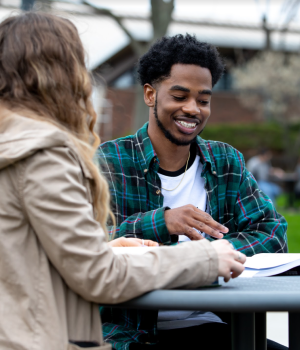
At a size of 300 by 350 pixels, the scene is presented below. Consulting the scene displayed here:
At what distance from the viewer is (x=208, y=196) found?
2225 millimetres

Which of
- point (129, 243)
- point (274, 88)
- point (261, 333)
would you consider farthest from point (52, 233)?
point (274, 88)

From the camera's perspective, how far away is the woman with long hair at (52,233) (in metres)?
1.16

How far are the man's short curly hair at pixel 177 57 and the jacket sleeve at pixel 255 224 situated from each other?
0.56 meters

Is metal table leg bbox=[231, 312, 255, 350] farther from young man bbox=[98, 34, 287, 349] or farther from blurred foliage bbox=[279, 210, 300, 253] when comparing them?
blurred foliage bbox=[279, 210, 300, 253]

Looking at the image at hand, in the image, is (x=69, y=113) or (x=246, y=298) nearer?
(x=246, y=298)

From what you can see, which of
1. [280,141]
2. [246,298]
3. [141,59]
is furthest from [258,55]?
[246,298]

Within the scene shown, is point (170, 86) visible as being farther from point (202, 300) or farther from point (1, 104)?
point (202, 300)

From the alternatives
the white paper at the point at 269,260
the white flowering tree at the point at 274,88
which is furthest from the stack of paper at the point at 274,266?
the white flowering tree at the point at 274,88

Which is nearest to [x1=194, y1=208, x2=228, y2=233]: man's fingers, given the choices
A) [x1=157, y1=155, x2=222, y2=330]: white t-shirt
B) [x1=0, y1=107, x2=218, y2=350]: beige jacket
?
[x1=157, y1=155, x2=222, y2=330]: white t-shirt

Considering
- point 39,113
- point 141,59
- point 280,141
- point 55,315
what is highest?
point 280,141

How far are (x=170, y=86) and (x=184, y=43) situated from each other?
0.75 feet

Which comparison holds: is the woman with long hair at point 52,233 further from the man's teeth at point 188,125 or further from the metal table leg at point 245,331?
the man's teeth at point 188,125

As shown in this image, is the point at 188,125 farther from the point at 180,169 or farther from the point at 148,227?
the point at 148,227

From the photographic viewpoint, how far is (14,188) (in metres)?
1.19
